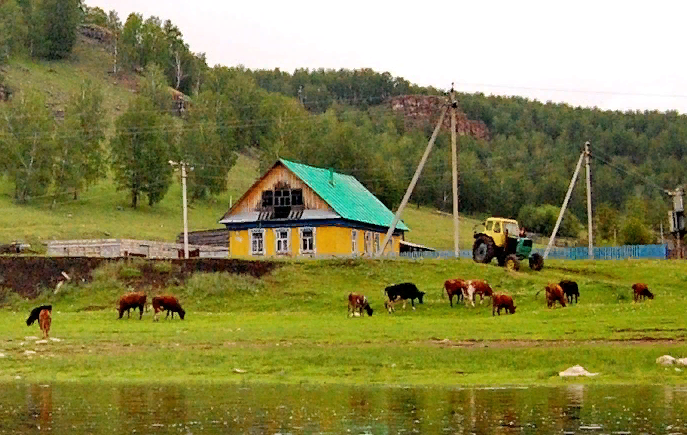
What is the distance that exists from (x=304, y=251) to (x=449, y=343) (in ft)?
154

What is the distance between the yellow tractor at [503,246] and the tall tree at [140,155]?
5451 centimetres

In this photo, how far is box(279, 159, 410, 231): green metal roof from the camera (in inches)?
3228

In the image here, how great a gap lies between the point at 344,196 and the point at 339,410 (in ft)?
210

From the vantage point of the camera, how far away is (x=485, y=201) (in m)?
182

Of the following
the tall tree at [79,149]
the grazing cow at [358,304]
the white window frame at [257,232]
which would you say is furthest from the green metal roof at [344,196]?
the grazing cow at [358,304]

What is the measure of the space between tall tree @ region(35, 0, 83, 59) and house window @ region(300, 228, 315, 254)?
114 meters

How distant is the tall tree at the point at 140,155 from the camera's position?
370 feet

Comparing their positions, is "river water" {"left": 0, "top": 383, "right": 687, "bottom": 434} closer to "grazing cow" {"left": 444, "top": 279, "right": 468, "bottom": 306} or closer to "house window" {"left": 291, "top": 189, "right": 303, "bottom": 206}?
"grazing cow" {"left": 444, "top": 279, "right": 468, "bottom": 306}

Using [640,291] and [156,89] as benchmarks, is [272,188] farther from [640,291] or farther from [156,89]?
[156,89]

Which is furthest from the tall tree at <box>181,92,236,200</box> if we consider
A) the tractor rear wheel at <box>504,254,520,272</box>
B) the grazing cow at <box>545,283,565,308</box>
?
the grazing cow at <box>545,283,565,308</box>

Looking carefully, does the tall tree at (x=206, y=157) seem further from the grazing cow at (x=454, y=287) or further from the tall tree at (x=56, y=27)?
the grazing cow at (x=454, y=287)

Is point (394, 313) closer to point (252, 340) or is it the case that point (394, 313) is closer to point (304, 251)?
point (252, 340)

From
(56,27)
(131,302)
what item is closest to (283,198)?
(131,302)

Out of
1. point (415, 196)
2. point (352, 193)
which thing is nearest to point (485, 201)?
point (415, 196)
